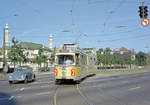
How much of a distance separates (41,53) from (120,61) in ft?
150

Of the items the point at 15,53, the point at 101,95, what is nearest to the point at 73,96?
the point at 101,95

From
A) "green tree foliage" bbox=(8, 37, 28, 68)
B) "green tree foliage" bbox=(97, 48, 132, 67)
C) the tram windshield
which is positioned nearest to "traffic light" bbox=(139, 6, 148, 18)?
the tram windshield

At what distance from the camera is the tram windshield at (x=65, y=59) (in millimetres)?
19158

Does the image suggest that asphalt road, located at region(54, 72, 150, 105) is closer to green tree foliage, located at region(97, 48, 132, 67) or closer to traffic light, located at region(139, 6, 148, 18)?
traffic light, located at region(139, 6, 148, 18)

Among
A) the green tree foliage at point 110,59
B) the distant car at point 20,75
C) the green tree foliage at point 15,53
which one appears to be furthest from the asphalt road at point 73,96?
the green tree foliage at point 110,59

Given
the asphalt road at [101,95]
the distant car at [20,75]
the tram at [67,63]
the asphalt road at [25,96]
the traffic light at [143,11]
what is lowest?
the asphalt road at [101,95]

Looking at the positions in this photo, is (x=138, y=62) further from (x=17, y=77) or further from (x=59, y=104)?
(x=59, y=104)

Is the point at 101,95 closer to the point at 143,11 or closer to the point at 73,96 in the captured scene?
the point at 73,96

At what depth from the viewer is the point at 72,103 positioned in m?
10.4

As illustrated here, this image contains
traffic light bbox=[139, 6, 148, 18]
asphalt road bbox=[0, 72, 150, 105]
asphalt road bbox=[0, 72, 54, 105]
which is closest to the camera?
asphalt road bbox=[0, 72, 54, 105]

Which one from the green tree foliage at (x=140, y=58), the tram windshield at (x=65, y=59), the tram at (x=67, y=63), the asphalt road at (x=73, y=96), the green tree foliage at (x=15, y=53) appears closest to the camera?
the asphalt road at (x=73, y=96)

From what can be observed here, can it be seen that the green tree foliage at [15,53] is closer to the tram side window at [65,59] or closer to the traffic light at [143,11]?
the tram side window at [65,59]

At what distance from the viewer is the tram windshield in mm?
19158

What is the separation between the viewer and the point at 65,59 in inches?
766
